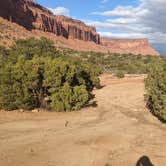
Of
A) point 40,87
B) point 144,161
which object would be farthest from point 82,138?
point 40,87

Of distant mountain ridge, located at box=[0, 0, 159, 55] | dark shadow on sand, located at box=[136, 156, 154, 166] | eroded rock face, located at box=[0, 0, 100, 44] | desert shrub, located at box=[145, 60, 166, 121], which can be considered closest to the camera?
dark shadow on sand, located at box=[136, 156, 154, 166]

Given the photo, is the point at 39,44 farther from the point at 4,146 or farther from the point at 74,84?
the point at 4,146

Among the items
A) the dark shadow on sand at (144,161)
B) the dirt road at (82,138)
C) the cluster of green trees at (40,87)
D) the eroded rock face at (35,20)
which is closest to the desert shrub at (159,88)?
the dirt road at (82,138)

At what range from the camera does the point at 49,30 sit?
114 m

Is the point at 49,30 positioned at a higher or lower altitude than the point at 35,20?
lower

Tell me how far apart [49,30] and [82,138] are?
106868mm

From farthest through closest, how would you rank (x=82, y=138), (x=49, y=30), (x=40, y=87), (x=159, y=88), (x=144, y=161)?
1. (x=49, y=30)
2. (x=40, y=87)
3. (x=159, y=88)
4. (x=82, y=138)
5. (x=144, y=161)

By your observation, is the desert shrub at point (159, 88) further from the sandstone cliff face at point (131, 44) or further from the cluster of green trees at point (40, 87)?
the sandstone cliff face at point (131, 44)

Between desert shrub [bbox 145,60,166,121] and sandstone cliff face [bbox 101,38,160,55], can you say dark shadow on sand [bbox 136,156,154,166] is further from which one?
sandstone cliff face [bbox 101,38,160,55]

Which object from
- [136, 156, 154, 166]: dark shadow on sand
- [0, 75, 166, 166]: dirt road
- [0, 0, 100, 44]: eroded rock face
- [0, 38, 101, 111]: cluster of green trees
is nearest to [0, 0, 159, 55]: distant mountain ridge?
[0, 0, 100, 44]: eroded rock face

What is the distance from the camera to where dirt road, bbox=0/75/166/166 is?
862 cm

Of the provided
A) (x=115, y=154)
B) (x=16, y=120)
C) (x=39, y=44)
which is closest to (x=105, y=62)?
(x=39, y=44)

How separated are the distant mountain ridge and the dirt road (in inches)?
2065

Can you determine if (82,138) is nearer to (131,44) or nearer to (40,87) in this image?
(40,87)
